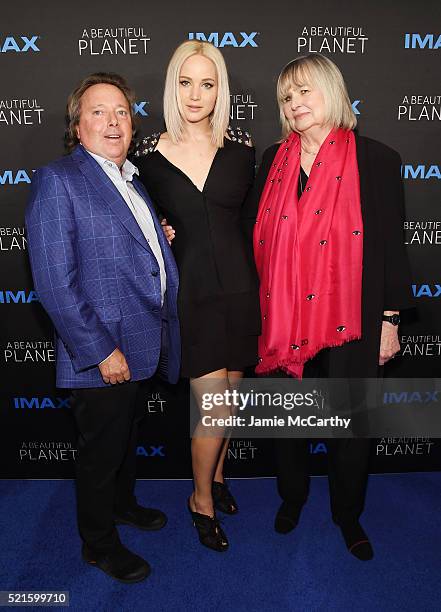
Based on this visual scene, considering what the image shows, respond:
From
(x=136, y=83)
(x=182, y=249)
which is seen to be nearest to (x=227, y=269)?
→ (x=182, y=249)

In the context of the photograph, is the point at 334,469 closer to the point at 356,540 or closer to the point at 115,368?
the point at 356,540

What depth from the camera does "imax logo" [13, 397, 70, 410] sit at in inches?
115

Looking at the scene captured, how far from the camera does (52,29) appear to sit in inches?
96.9

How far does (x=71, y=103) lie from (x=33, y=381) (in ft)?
5.34

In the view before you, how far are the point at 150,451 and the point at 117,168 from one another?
176cm

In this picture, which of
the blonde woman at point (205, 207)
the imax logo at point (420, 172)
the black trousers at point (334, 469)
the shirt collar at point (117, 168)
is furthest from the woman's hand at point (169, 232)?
the imax logo at point (420, 172)

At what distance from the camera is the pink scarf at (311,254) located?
2006 millimetres

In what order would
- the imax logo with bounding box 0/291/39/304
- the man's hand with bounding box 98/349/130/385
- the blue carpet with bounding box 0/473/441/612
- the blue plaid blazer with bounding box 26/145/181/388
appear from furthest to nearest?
the imax logo with bounding box 0/291/39/304, the blue carpet with bounding box 0/473/441/612, the man's hand with bounding box 98/349/130/385, the blue plaid blazer with bounding box 26/145/181/388

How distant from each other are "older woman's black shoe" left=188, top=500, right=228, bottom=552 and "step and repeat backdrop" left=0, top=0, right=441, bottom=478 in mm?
632

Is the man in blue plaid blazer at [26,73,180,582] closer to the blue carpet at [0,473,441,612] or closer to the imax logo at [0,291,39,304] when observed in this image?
the blue carpet at [0,473,441,612]

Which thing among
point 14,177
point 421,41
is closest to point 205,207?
point 14,177

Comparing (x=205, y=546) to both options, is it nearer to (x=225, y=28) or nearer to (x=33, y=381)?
(x=33, y=381)

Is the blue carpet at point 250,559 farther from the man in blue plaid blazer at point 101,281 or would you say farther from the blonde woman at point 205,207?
the blonde woman at point 205,207

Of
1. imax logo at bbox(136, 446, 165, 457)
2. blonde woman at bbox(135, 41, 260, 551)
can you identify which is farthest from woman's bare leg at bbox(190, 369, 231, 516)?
imax logo at bbox(136, 446, 165, 457)
